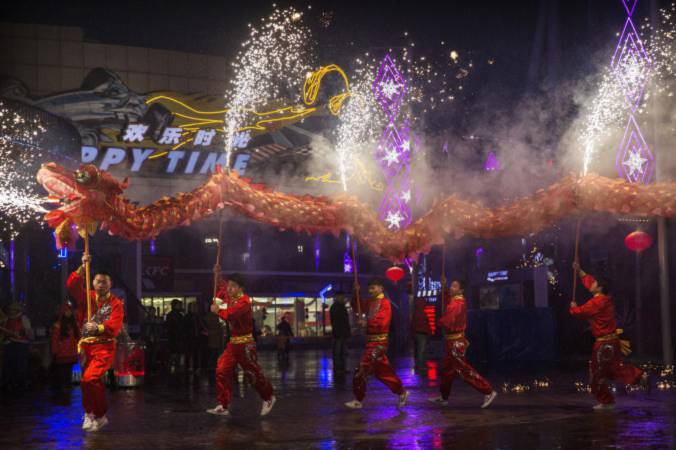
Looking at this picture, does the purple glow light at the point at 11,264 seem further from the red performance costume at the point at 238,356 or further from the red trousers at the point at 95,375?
the red trousers at the point at 95,375

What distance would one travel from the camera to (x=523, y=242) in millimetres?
24500

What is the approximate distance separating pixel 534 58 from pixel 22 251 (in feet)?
50.7

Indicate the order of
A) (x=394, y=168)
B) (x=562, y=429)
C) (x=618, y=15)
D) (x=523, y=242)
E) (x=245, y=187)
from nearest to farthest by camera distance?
1. (x=562, y=429)
2. (x=245, y=187)
3. (x=618, y=15)
4. (x=523, y=242)
5. (x=394, y=168)

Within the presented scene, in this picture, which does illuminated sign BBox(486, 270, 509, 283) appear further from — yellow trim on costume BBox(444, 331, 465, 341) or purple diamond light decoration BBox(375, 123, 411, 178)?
yellow trim on costume BBox(444, 331, 465, 341)

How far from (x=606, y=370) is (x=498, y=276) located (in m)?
14.4

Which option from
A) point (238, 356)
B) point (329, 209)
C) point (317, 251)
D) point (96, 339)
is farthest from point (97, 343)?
point (317, 251)

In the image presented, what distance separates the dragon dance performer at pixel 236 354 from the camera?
10.0m

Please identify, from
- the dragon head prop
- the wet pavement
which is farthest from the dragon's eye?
the wet pavement

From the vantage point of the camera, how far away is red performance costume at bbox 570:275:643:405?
10219 millimetres

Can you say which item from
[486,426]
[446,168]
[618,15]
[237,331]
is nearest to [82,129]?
[446,168]

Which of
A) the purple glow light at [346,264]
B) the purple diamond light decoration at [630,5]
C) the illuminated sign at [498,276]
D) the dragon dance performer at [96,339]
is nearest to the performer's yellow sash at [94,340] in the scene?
the dragon dance performer at [96,339]

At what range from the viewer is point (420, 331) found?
63.3 ft

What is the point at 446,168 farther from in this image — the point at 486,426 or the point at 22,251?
the point at 486,426

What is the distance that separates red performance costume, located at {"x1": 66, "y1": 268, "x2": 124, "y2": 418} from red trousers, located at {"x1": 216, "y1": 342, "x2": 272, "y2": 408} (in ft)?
4.98
